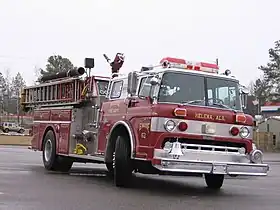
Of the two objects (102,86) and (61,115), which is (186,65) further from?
(61,115)

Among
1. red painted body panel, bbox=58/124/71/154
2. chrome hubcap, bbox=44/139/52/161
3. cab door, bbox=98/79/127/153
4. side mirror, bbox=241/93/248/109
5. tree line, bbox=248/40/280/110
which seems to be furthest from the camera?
tree line, bbox=248/40/280/110

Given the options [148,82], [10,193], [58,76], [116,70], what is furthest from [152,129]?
[58,76]

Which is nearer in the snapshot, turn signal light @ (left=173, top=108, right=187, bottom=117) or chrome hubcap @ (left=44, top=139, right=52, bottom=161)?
turn signal light @ (left=173, top=108, right=187, bottom=117)

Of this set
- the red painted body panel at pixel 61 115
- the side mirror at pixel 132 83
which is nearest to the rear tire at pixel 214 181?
the side mirror at pixel 132 83

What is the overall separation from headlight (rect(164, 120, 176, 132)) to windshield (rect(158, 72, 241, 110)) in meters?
0.51

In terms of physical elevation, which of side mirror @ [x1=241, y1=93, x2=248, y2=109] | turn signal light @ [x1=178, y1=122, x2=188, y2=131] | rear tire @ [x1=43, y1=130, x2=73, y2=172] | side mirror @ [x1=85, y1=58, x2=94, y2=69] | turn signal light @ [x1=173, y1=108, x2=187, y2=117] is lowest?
rear tire @ [x1=43, y1=130, x2=73, y2=172]

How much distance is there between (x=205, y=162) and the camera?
412 inches

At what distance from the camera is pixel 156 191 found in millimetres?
11438

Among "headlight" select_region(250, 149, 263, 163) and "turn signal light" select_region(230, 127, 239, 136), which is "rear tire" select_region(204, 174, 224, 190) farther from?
"turn signal light" select_region(230, 127, 239, 136)

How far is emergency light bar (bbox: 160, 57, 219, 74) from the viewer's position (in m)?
11.4

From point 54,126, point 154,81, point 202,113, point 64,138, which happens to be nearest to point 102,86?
point 64,138

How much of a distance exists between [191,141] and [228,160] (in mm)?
838

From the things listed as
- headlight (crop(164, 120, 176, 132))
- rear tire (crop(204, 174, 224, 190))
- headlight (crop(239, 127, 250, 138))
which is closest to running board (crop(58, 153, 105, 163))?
rear tire (crop(204, 174, 224, 190))

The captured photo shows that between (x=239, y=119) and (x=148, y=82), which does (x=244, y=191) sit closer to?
(x=239, y=119)
